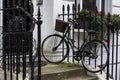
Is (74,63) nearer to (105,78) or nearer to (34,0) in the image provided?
(105,78)

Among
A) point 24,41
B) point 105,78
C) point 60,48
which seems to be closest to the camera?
point 24,41

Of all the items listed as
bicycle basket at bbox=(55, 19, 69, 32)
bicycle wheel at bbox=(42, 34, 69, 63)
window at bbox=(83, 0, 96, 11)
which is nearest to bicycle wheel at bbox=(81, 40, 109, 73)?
bicycle wheel at bbox=(42, 34, 69, 63)

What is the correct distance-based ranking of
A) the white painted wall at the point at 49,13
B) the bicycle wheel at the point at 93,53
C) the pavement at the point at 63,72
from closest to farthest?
1. the pavement at the point at 63,72
2. the bicycle wheel at the point at 93,53
3. the white painted wall at the point at 49,13

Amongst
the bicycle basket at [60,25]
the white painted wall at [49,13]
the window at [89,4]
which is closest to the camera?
the bicycle basket at [60,25]

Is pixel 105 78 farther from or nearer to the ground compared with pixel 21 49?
nearer to the ground

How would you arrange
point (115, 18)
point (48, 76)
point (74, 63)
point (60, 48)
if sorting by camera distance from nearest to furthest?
point (48, 76) < point (74, 63) < point (60, 48) < point (115, 18)

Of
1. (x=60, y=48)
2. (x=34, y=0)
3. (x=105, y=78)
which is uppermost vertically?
(x=34, y=0)

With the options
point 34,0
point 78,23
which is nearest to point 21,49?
point 78,23

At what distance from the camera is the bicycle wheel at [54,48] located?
6.45m

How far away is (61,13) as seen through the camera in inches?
276

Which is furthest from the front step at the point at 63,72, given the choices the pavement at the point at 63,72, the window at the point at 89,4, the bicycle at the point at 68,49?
the window at the point at 89,4

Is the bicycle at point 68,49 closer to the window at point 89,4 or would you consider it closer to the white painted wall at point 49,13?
the white painted wall at point 49,13

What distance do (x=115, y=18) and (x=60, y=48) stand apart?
1.87m

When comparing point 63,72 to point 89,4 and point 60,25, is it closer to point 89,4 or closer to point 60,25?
point 60,25
